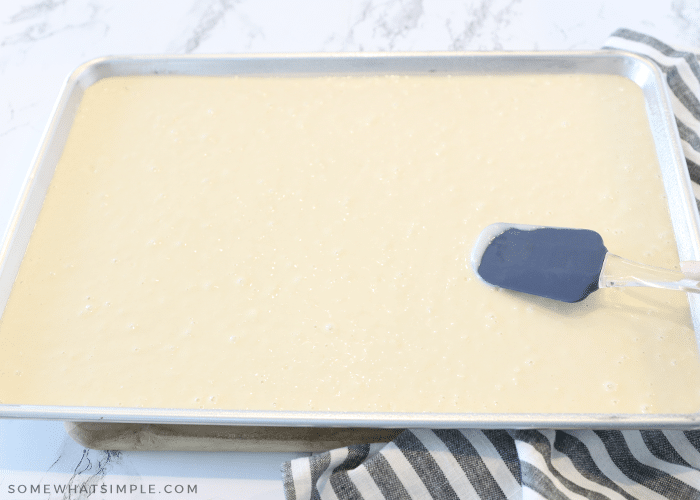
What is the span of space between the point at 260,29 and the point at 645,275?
2.96 ft

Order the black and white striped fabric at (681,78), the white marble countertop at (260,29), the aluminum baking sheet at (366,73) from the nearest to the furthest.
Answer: the aluminum baking sheet at (366,73) < the black and white striped fabric at (681,78) < the white marble countertop at (260,29)

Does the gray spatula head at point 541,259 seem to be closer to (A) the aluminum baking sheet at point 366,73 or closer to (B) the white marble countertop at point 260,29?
(A) the aluminum baking sheet at point 366,73

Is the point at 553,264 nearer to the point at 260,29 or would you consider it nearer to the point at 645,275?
the point at 645,275

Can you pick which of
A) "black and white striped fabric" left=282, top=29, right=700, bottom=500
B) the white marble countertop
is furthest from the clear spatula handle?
the white marble countertop

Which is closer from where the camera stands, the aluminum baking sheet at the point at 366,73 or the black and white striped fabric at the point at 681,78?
the aluminum baking sheet at the point at 366,73

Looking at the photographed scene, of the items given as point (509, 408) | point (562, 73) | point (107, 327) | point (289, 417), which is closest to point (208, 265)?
point (107, 327)

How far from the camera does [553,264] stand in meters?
0.79

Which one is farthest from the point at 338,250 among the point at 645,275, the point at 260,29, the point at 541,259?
the point at 260,29

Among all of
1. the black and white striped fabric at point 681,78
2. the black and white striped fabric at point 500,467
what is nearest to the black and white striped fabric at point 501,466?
the black and white striped fabric at point 500,467

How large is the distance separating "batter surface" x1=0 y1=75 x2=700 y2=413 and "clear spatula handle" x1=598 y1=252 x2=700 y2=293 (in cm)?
5

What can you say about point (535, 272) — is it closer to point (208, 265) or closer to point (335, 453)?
point (335, 453)

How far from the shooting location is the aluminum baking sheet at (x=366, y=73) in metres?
0.69

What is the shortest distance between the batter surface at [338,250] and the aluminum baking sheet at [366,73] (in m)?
0.02

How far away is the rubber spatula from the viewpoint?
768mm
